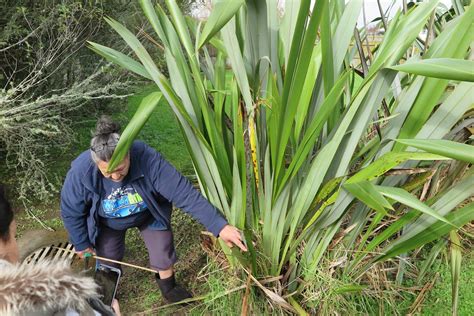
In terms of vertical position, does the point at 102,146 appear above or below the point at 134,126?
below

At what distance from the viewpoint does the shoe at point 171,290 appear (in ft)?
7.97

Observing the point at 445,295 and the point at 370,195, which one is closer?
the point at 370,195

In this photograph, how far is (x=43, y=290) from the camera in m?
1.08

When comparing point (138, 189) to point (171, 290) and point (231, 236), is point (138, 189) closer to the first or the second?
point (231, 236)

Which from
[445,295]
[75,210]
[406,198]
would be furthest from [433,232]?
[75,210]

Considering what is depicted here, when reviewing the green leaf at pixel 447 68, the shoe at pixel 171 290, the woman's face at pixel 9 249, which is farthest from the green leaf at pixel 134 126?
the shoe at pixel 171 290

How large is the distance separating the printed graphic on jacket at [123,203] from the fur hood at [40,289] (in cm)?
97

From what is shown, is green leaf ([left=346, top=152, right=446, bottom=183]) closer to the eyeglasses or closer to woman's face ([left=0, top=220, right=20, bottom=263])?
the eyeglasses

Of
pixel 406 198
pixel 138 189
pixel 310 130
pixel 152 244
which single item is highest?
pixel 310 130

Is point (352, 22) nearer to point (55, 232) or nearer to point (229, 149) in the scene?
point (229, 149)

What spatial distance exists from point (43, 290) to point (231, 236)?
0.91 m

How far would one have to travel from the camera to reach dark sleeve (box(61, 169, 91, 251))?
2.07m

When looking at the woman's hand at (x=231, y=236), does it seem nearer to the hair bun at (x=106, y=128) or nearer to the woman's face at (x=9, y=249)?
the hair bun at (x=106, y=128)

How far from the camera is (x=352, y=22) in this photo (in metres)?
1.62
